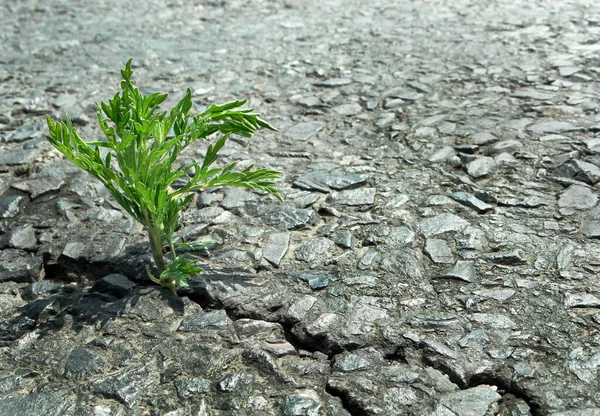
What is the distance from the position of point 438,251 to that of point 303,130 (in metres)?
1.67

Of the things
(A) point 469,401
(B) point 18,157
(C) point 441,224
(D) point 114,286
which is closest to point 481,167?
(C) point 441,224

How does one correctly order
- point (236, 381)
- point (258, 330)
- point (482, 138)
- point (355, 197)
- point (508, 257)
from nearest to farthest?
point (236, 381) < point (258, 330) < point (508, 257) < point (355, 197) < point (482, 138)

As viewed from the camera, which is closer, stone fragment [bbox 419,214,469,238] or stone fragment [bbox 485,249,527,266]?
stone fragment [bbox 485,249,527,266]

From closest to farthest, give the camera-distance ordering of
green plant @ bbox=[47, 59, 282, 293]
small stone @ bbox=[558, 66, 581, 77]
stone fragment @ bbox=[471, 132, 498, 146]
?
green plant @ bbox=[47, 59, 282, 293] → stone fragment @ bbox=[471, 132, 498, 146] → small stone @ bbox=[558, 66, 581, 77]

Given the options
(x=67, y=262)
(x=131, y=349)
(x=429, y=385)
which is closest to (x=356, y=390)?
Answer: (x=429, y=385)

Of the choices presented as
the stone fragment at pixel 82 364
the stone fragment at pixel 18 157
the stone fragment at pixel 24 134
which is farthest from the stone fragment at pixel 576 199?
the stone fragment at pixel 24 134

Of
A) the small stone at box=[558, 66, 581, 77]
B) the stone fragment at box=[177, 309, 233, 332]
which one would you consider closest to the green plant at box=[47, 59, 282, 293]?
the stone fragment at box=[177, 309, 233, 332]

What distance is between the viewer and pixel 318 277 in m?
2.86

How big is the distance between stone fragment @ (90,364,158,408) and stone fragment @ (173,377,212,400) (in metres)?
0.09

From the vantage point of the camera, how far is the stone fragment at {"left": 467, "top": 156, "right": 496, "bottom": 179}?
368 cm

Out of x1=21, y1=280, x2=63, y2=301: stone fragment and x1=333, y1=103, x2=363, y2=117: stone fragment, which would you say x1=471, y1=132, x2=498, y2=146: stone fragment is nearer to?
x1=333, y1=103, x2=363, y2=117: stone fragment

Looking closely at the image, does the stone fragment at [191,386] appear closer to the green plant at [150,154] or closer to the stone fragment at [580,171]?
the green plant at [150,154]

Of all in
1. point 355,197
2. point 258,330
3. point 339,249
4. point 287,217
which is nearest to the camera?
point 258,330

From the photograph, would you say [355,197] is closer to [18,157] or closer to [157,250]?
[157,250]
